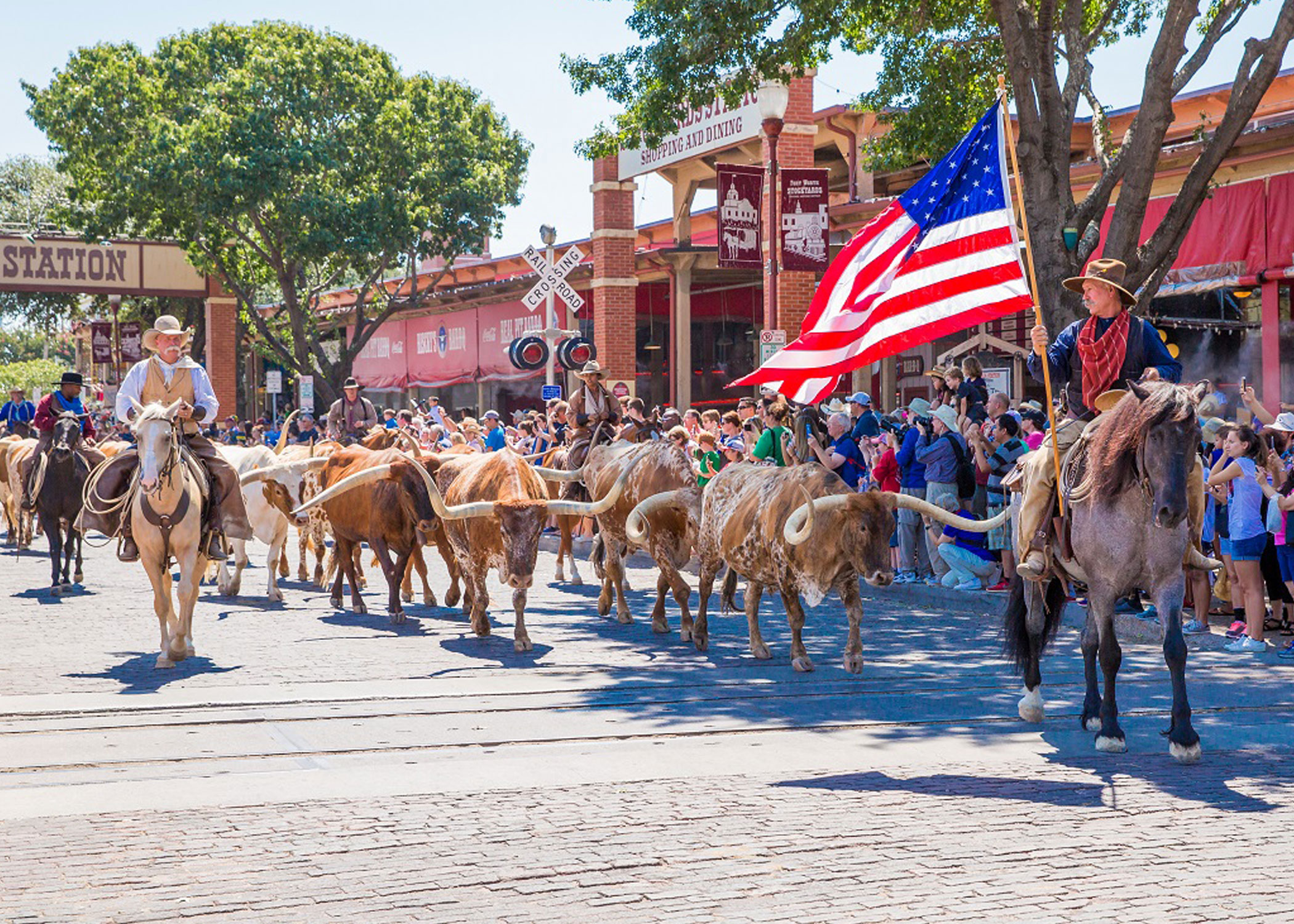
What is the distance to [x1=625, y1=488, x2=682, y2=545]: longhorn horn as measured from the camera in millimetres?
12672

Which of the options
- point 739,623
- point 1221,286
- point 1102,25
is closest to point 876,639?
point 739,623

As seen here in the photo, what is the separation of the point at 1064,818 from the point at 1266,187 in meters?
15.3

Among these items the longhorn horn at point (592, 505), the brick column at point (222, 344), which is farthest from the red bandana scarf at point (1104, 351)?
the brick column at point (222, 344)

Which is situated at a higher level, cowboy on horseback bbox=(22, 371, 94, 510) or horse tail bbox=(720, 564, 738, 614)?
cowboy on horseback bbox=(22, 371, 94, 510)

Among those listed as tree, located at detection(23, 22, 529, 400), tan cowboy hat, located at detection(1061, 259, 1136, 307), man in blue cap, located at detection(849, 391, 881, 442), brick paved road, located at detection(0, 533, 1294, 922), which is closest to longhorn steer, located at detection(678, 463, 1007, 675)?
brick paved road, located at detection(0, 533, 1294, 922)

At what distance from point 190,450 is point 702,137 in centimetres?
2019

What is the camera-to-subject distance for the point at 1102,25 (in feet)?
55.0

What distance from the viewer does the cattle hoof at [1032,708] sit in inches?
367

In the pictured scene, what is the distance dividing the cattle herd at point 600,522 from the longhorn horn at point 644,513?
0.06 ft

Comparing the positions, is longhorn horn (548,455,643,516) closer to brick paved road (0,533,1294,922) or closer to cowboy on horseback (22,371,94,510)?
brick paved road (0,533,1294,922)

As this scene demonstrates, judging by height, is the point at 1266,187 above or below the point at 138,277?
below

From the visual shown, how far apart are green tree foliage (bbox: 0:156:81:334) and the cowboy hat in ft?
152

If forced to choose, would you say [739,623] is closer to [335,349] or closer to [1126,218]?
[1126,218]

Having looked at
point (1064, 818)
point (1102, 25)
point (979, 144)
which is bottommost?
point (1064, 818)
